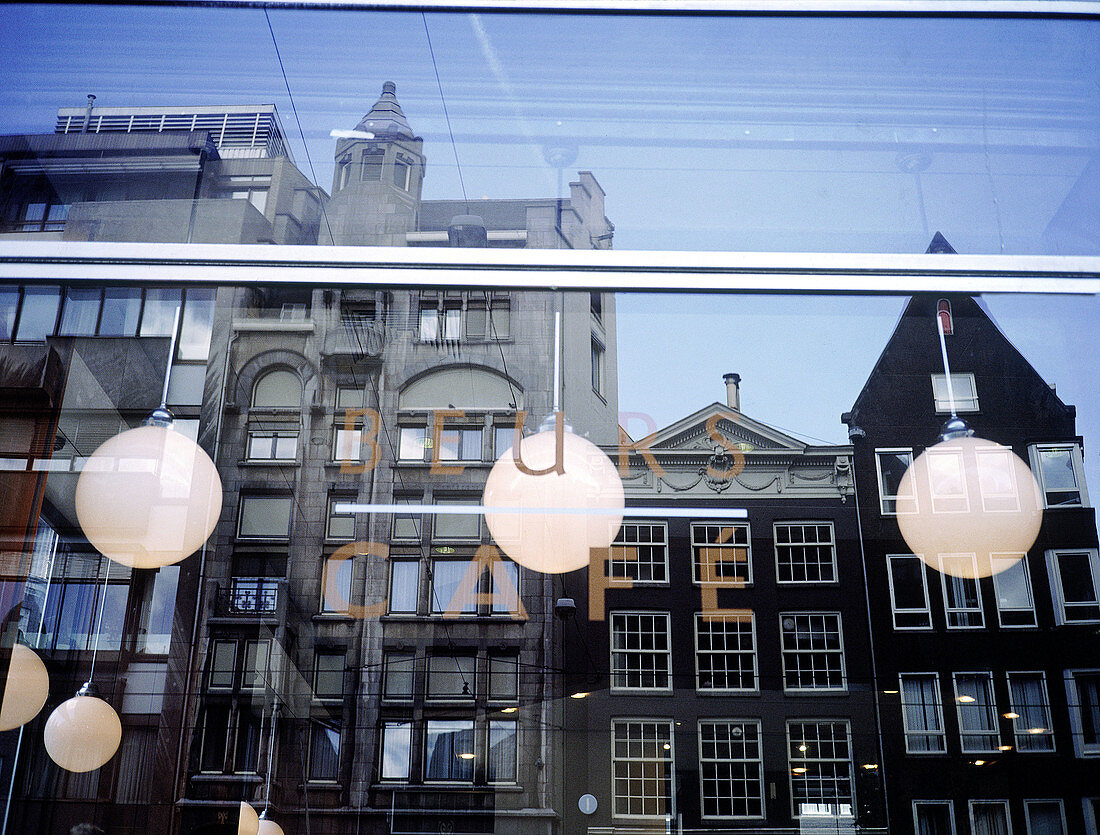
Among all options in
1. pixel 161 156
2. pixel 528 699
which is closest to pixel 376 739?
pixel 528 699

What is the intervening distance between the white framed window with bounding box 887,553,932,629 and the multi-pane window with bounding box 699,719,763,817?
3.12 ft

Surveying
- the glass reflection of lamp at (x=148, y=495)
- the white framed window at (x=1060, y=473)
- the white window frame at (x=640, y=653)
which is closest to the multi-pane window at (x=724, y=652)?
the white window frame at (x=640, y=653)

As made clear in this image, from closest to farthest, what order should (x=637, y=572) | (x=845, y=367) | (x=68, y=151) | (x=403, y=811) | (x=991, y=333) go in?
(x=68, y=151) < (x=991, y=333) < (x=845, y=367) < (x=637, y=572) < (x=403, y=811)

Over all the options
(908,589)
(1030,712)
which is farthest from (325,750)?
(1030,712)

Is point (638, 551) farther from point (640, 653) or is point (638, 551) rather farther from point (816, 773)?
point (816, 773)

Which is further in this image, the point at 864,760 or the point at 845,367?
the point at 864,760

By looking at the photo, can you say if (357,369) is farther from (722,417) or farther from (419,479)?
(722,417)

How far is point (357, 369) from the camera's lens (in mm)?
4117

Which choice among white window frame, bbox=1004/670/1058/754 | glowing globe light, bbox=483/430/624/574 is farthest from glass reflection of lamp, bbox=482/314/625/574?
white window frame, bbox=1004/670/1058/754

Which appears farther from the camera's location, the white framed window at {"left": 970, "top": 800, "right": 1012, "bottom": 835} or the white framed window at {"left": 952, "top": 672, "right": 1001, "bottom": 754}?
the white framed window at {"left": 952, "top": 672, "right": 1001, "bottom": 754}

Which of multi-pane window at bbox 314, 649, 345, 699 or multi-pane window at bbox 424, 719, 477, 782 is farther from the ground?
multi-pane window at bbox 314, 649, 345, 699

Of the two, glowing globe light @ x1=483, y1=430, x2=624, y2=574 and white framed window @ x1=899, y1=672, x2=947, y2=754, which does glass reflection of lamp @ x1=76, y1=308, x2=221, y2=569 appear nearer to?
glowing globe light @ x1=483, y1=430, x2=624, y2=574

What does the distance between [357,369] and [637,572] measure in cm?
154

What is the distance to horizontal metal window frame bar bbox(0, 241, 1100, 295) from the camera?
85.7 inches
